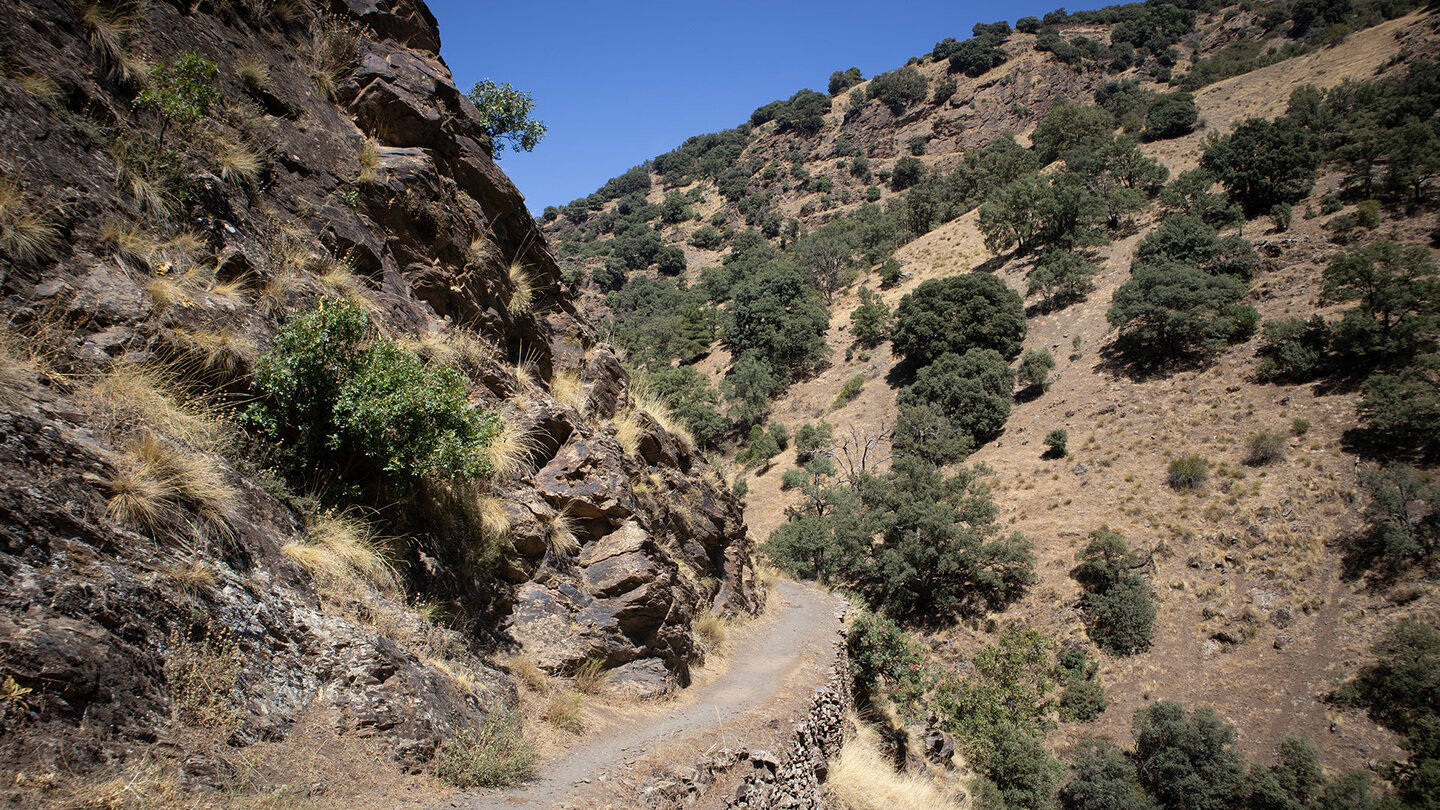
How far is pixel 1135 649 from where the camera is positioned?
24781mm

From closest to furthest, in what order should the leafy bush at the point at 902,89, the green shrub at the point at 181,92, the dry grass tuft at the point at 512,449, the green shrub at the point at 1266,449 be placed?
the green shrub at the point at 181,92 → the dry grass tuft at the point at 512,449 → the green shrub at the point at 1266,449 → the leafy bush at the point at 902,89

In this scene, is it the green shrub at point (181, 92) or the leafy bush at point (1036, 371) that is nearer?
the green shrub at point (181, 92)

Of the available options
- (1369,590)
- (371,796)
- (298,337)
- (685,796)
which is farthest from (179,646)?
(1369,590)

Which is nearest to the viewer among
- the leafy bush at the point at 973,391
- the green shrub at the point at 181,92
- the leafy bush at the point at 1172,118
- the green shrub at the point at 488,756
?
the green shrub at the point at 488,756

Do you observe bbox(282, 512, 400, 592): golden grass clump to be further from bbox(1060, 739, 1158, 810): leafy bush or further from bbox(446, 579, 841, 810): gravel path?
bbox(1060, 739, 1158, 810): leafy bush

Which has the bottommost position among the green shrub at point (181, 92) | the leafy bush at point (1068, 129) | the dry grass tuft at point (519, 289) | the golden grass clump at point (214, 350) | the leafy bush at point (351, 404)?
the leafy bush at point (351, 404)

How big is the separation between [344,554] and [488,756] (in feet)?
6.87

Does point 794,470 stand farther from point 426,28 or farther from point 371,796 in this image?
point 371,796

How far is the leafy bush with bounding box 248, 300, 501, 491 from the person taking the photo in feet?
18.4

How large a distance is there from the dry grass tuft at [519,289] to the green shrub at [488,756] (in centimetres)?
682

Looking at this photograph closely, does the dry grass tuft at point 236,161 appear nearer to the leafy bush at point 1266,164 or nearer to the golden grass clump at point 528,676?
the golden grass clump at point 528,676

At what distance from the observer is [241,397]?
5582 millimetres

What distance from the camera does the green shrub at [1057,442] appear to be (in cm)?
3409

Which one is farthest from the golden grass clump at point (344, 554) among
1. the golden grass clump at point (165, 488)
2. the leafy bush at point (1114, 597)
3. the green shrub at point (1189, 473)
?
the green shrub at point (1189, 473)
